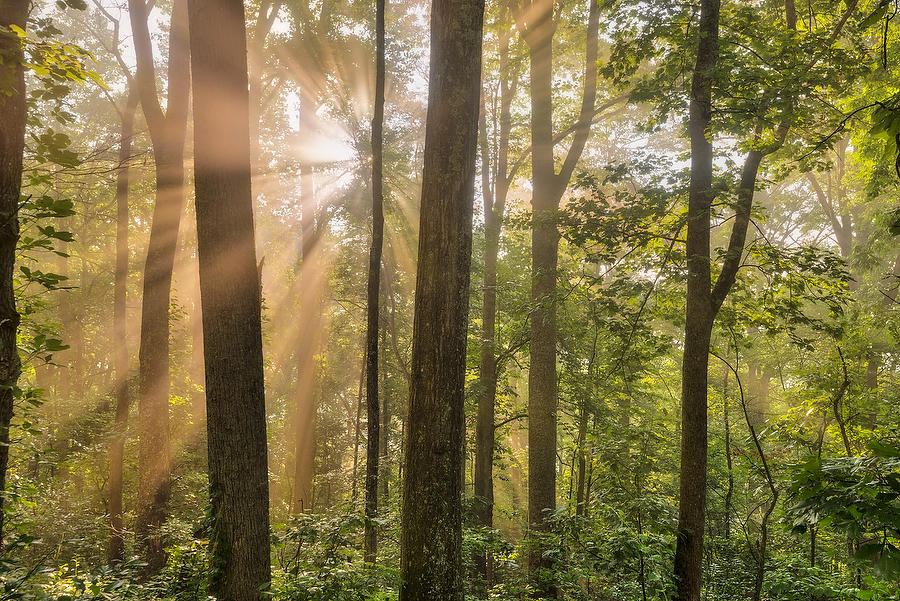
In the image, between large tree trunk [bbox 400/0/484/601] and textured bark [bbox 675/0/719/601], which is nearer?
large tree trunk [bbox 400/0/484/601]

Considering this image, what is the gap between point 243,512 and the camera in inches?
170

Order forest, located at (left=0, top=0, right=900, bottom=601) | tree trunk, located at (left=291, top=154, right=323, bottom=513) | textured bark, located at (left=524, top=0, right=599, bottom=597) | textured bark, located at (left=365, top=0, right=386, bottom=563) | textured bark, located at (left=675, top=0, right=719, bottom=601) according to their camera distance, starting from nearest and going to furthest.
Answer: forest, located at (left=0, top=0, right=900, bottom=601) → textured bark, located at (left=675, top=0, right=719, bottom=601) → textured bark, located at (left=365, top=0, right=386, bottom=563) → textured bark, located at (left=524, top=0, right=599, bottom=597) → tree trunk, located at (left=291, top=154, right=323, bottom=513)

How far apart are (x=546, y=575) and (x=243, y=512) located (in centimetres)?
411

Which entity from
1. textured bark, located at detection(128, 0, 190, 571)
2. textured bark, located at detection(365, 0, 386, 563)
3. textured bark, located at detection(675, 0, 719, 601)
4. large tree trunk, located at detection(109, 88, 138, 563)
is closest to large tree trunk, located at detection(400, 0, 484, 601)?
textured bark, located at detection(365, 0, 386, 563)

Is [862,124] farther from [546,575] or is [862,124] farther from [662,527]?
[546,575]

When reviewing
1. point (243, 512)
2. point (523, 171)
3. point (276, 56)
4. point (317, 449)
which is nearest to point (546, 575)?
point (243, 512)

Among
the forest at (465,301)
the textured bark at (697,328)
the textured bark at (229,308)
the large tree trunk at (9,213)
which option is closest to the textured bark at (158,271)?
the forest at (465,301)

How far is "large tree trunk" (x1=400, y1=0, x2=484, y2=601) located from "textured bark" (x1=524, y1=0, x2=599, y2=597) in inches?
172

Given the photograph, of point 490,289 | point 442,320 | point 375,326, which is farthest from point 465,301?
point 490,289

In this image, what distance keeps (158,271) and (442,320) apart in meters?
7.23

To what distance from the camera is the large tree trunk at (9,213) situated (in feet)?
10.8

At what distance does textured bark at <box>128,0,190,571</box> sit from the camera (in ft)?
27.5

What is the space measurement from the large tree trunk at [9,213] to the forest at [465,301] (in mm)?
22

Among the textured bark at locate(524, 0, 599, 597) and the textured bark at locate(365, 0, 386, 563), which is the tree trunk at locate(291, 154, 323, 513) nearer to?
the textured bark at locate(365, 0, 386, 563)
